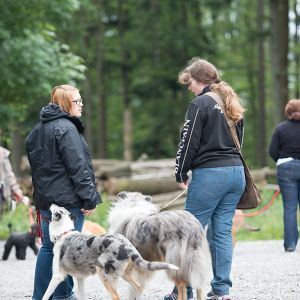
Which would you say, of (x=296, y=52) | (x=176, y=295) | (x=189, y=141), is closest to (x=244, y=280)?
(x=176, y=295)

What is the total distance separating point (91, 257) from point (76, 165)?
805 millimetres

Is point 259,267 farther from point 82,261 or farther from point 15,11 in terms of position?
point 15,11

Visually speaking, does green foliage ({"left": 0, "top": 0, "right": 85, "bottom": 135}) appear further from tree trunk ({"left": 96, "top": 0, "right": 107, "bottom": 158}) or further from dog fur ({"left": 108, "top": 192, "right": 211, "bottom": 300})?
tree trunk ({"left": 96, "top": 0, "right": 107, "bottom": 158})

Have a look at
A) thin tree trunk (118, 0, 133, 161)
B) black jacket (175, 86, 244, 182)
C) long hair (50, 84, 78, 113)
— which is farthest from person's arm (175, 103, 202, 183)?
thin tree trunk (118, 0, 133, 161)

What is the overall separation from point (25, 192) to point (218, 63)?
72.8ft

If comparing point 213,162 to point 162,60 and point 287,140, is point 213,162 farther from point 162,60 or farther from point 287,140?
point 162,60

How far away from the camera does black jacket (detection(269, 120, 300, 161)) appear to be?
1157 cm

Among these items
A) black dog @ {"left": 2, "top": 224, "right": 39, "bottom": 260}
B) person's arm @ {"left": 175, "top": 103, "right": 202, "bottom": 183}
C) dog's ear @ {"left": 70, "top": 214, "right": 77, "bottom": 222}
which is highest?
person's arm @ {"left": 175, "top": 103, "right": 202, "bottom": 183}

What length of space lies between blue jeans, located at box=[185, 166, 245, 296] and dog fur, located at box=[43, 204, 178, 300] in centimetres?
93

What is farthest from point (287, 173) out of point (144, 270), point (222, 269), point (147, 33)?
point (147, 33)

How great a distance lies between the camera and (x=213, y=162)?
284 inches

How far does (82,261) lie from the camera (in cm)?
675

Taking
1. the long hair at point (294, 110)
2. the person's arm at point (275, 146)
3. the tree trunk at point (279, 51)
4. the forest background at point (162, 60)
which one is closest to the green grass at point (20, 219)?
the person's arm at point (275, 146)

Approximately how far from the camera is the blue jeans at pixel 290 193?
38.2 feet
